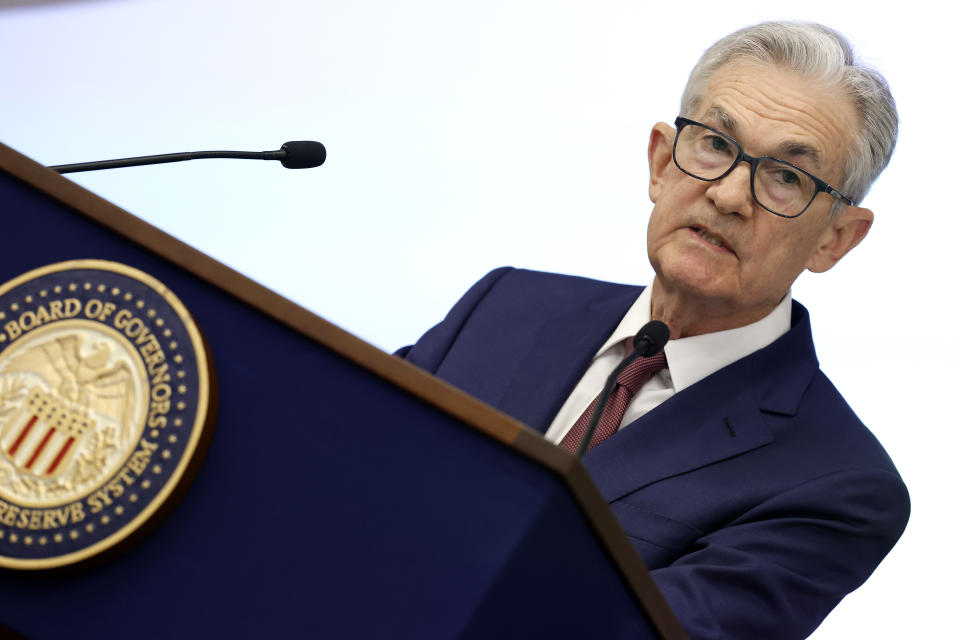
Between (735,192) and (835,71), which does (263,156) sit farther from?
(835,71)

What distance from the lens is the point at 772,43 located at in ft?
5.99

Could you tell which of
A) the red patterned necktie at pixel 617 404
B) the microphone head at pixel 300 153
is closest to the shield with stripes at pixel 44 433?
the microphone head at pixel 300 153

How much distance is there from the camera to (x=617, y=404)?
1.78m

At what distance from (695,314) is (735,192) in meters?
0.21

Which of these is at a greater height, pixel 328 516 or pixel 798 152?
pixel 798 152

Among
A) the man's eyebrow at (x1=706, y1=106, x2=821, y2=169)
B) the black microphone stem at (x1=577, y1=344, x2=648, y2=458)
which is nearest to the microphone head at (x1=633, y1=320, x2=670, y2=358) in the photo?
the black microphone stem at (x1=577, y1=344, x2=648, y2=458)

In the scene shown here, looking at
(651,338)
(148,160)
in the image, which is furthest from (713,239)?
(148,160)

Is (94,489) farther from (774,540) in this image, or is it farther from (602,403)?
(774,540)

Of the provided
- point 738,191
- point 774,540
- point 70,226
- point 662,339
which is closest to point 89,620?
point 70,226

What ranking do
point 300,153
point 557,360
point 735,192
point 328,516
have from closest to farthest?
point 328,516, point 300,153, point 735,192, point 557,360

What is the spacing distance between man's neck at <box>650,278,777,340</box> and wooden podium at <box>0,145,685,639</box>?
3.12 ft

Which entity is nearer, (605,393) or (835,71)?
(605,393)

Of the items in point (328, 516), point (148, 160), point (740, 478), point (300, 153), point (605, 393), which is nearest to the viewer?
point (328, 516)

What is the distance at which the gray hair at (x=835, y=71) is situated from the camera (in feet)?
5.90
